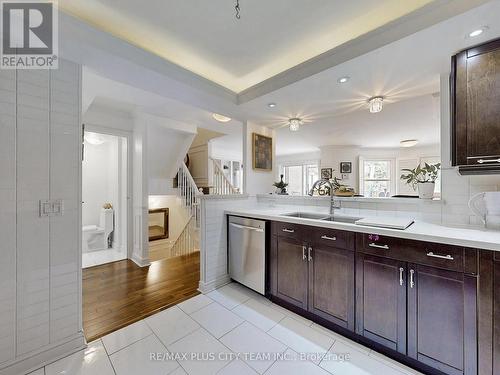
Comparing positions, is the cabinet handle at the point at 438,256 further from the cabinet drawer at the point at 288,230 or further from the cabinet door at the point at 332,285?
the cabinet drawer at the point at 288,230

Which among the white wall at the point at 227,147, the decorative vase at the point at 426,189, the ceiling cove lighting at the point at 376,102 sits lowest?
the decorative vase at the point at 426,189

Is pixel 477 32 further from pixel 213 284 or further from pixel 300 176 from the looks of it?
pixel 300 176

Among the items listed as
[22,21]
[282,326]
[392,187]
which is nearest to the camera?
[22,21]

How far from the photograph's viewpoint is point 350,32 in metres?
1.67

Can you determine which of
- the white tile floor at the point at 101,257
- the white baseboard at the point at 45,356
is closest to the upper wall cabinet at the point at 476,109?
the white baseboard at the point at 45,356

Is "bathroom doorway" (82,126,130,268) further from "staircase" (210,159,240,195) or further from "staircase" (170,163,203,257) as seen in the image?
"staircase" (210,159,240,195)

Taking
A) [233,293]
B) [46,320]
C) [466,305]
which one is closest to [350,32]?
[466,305]

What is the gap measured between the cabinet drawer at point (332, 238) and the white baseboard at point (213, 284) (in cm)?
136

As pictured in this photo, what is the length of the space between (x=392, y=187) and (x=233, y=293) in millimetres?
6428

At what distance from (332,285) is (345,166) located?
527 centimetres

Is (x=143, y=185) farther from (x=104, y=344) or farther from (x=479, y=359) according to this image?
(x=479, y=359)

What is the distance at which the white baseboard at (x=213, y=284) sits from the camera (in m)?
2.50

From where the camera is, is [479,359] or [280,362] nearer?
[479,359]

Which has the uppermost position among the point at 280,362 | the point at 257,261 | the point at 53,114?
the point at 53,114
